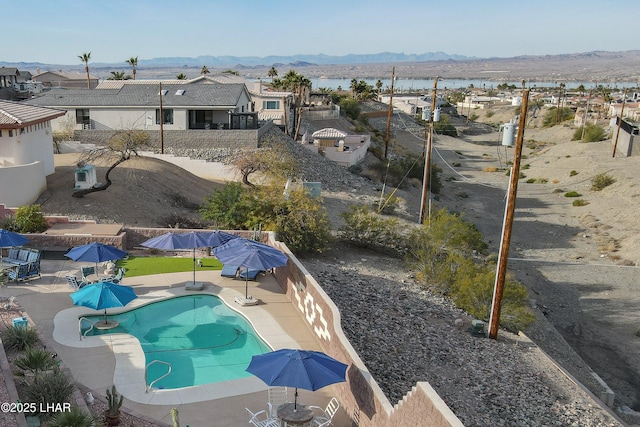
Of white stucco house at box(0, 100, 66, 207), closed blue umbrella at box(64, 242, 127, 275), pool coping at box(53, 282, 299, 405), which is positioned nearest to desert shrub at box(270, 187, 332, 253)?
pool coping at box(53, 282, 299, 405)

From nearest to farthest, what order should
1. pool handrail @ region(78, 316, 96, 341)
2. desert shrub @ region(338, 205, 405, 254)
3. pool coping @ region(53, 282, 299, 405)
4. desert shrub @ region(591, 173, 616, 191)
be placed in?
pool coping @ region(53, 282, 299, 405)
pool handrail @ region(78, 316, 96, 341)
desert shrub @ region(338, 205, 405, 254)
desert shrub @ region(591, 173, 616, 191)

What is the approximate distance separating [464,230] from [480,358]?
1109 cm

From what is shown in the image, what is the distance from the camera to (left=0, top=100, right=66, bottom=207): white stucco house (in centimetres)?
2745

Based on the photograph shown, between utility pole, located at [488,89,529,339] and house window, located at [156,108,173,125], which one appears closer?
utility pole, located at [488,89,529,339]

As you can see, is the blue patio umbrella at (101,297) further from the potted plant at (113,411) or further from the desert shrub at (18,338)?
the potted plant at (113,411)

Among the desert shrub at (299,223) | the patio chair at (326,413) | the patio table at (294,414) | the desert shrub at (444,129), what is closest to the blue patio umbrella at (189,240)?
the desert shrub at (299,223)

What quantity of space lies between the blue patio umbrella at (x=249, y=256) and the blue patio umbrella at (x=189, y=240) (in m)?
1.27

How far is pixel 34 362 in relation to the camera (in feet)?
45.0

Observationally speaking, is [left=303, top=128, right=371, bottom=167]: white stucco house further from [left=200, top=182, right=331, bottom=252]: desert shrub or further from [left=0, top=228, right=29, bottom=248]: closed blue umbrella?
[left=0, top=228, right=29, bottom=248]: closed blue umbrella

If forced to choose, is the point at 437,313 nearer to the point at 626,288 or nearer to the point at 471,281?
the point at 471,281

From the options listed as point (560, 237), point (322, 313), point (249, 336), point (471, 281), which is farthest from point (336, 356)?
point (560, 237)

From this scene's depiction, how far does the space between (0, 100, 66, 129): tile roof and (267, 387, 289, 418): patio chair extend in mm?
21482

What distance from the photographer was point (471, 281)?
24719 millimetres

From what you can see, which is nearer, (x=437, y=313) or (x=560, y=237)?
(x=437, y=313)
